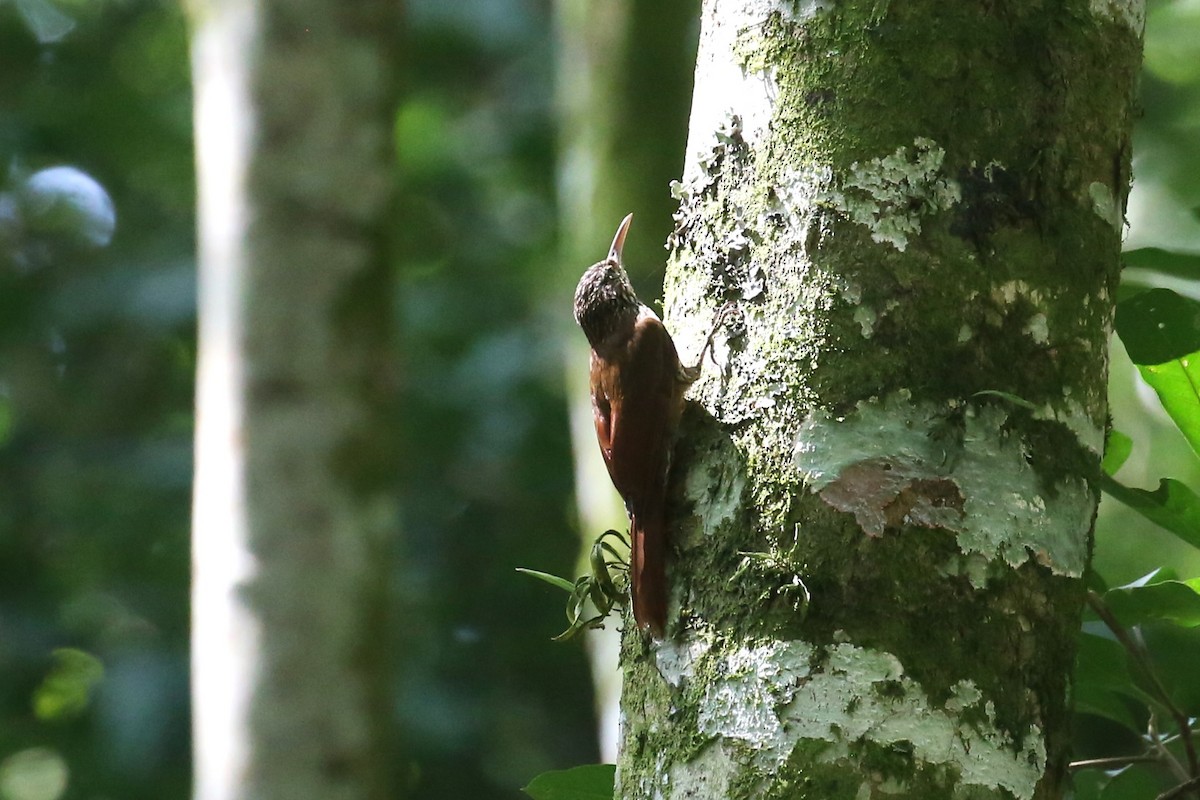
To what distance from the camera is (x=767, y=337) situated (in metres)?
1.56

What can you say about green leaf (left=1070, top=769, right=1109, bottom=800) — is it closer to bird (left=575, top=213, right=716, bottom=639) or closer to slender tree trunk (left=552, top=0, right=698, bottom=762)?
bird (left=575, top=213, right=716, bottom=639)

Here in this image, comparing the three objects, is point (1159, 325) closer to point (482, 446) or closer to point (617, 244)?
point (617, 244)

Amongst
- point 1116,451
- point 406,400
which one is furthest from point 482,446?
point 1116,451

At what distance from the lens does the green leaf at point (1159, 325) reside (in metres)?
1.86

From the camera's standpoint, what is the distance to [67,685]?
17.9 ft

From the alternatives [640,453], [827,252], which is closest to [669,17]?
[640,453]

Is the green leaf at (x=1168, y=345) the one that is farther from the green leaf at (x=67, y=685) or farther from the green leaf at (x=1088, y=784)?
the green leaf at (x=67, y=685)

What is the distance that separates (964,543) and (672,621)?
0.35 m

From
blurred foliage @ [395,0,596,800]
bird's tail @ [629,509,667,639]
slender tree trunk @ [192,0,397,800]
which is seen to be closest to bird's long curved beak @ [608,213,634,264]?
slender tree trunk @ [192,0,397,800]

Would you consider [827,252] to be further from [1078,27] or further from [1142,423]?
[1142,423]

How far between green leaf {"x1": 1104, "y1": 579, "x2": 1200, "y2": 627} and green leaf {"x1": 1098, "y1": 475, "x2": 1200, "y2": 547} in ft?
0.44

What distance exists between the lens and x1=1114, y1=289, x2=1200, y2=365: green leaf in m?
1.86

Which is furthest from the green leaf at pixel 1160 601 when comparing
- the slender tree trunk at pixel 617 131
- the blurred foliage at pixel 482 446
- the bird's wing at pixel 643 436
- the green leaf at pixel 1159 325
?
the blurred foliage at pixel 482 446

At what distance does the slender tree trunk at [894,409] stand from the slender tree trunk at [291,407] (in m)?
0.77
